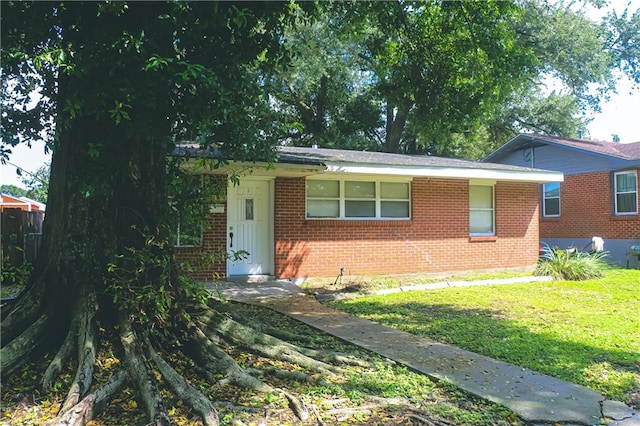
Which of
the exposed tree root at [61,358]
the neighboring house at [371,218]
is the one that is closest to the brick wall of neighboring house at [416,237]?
the neighboring house at [371,218]

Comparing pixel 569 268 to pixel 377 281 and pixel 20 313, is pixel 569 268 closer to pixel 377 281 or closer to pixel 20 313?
pixel 377 281

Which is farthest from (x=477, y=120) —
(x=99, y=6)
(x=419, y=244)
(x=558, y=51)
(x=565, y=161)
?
(x=558, y=51)

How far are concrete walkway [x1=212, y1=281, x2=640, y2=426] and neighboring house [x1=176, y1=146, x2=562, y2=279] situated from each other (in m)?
3.96

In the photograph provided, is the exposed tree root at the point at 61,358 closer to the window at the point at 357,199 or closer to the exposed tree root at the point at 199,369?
the exposed tree root at the point at 199,369

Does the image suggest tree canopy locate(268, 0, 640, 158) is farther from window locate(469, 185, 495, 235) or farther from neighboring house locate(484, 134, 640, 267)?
neighboring house locate(484, 134, 640, 267)

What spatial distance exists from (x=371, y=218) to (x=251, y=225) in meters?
3.39

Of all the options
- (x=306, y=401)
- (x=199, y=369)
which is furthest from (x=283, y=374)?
(x=199, y=369)

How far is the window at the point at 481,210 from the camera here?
1491cm

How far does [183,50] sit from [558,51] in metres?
22.7

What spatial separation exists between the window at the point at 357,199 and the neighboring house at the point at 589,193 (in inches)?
359

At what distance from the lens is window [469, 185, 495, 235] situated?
14.9 meters

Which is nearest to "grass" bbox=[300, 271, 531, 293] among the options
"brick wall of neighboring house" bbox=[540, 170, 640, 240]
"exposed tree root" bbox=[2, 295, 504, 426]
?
"exposed tree root" bbox=[2, 295, 504, 426]

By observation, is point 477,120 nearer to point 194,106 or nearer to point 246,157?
point 246,157

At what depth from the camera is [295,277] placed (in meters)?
12.3
